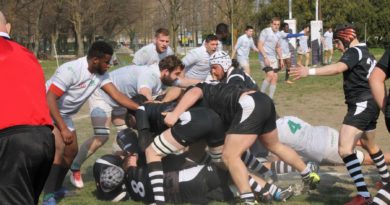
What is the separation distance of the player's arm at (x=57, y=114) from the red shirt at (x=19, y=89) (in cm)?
209

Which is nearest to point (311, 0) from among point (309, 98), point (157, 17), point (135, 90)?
point (157, 17)

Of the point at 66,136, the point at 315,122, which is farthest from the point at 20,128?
the point at 315,122

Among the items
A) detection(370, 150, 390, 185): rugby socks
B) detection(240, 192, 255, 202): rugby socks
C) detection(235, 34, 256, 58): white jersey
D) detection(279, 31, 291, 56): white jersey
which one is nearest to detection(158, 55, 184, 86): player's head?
detection(240, 192, 255, 202): rugby socks

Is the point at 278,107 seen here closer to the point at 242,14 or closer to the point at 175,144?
the point at 175,144

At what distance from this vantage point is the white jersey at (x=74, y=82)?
6527 millimetres

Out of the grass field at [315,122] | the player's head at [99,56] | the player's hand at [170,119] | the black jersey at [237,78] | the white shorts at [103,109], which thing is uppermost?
the player's head at [99,56]

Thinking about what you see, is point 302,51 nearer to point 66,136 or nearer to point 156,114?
point 156,114

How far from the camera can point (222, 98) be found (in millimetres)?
6172

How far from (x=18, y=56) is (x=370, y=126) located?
3.95 m

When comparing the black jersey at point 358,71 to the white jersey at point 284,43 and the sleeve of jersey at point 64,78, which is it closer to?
the sleeve of jersey at point 64,78

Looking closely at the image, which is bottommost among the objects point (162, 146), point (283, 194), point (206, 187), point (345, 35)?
point (283, 194)

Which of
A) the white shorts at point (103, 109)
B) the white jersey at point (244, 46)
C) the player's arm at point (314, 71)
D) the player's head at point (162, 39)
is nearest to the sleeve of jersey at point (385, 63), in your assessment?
the player's arm at point (314, 71)

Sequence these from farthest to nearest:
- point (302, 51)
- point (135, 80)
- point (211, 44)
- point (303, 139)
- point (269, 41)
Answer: point (302, 51) < point (269, 41) < point (211, 44) < point (135, 80) < point (303, 139)

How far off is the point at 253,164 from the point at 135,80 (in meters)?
2.26
